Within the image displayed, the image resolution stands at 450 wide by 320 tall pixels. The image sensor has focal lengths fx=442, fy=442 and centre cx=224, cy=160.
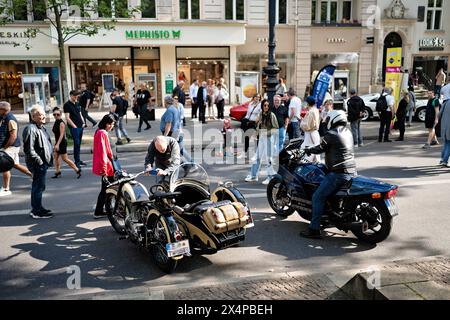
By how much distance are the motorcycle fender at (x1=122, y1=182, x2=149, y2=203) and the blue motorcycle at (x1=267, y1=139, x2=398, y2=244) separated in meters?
2.25

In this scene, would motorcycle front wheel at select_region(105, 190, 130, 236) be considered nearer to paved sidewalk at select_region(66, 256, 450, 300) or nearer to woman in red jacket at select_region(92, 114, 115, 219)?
woman in red jacket at select_region(92, 114, 115, 219)

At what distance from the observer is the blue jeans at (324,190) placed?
582cm

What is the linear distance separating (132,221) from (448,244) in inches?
167

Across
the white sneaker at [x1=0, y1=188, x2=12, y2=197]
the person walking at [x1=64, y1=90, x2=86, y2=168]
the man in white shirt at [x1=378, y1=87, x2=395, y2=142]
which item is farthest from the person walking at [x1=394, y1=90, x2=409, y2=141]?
the white sneaker at [x1=0, y1=188, x2=12, y2=197]

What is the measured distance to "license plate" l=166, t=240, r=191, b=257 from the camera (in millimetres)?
4867

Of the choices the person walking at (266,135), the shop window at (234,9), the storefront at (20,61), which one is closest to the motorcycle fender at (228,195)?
Answer: the person walking at (266,135)

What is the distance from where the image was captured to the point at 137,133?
15891 millimetres

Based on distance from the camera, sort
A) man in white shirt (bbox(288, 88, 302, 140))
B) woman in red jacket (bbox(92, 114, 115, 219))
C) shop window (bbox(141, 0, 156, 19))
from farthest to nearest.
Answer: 1. shop window (bbox(141, 0, 156, 19))
2. man in white shirt (bbox(288, 88, 302, 140))
3. woman in red jacket (bbox(92, 114, 115, 219))

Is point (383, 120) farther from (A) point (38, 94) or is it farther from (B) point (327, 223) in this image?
(A) point (38, 94)

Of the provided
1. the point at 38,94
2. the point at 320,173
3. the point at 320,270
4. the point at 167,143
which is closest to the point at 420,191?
the point at 320,173

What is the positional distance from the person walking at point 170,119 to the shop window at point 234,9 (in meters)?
15.9

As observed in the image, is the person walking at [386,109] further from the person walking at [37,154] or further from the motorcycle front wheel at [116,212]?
the person walking at [37,154]

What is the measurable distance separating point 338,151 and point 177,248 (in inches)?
97.6

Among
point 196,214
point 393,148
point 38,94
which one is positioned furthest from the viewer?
point 38,94
